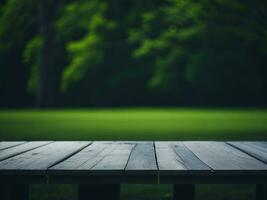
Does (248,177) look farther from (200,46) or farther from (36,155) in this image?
(200,46)

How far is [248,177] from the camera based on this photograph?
270 centimetres

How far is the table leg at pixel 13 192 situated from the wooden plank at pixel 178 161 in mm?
891

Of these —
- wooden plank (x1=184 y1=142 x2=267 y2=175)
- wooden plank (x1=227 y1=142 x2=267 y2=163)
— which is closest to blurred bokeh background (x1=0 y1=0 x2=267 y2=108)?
wooden plank (x1=227 y1=142 x2=267 y2=163)

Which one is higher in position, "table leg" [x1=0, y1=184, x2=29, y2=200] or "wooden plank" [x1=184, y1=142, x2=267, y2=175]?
"wooden plank" [x1=184, y1=142, x2=267, y2=175]

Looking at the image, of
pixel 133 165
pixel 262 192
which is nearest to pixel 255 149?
pixel 262 192

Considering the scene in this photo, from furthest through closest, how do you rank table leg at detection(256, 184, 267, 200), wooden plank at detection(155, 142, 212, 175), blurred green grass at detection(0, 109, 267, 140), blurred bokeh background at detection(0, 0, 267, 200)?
blurred bokeh background at detection(0, 0, 267, 200) < blurred green grass at detection(0, 109, 267, 140) < table leg at detection(256, 184, 267, 200) < wooden plank at detection(155, 142, 212, 175)

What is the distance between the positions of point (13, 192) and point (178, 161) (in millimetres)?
1075

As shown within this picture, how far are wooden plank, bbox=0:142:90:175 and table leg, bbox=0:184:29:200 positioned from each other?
0.15m

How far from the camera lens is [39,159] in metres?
3.06

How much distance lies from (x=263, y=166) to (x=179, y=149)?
994 mm

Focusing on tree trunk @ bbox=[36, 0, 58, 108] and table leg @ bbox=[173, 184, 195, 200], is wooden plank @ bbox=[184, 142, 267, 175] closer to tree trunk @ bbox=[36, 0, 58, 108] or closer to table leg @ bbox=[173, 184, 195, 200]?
table leg @ bbox=[173, 184, 195, 200]

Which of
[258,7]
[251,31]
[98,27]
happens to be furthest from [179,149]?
[98,27]

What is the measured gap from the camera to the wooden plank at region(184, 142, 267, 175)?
8.69 feet

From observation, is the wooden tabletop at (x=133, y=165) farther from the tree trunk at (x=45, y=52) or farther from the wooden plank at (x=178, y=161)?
the tree trunk at (x=45, y=52)
